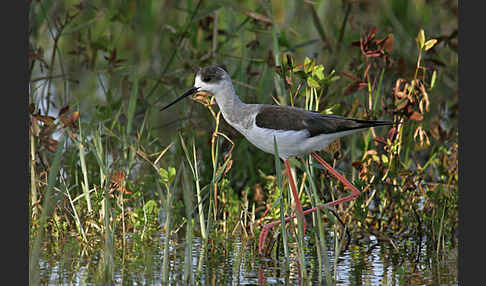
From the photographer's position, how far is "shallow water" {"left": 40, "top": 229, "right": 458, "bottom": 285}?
4.77 metres

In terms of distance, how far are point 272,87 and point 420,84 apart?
1840 mm

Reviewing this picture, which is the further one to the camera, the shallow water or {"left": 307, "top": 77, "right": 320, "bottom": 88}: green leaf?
{"left": 307, "top": 77, "right": 320, "bottom": 88}: green leaf

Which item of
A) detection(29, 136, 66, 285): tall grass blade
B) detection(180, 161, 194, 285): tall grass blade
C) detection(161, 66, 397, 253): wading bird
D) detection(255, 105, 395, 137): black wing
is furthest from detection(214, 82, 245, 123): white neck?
detection(29, 136, 66, 285): tall grass blade

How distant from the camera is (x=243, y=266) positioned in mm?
5156

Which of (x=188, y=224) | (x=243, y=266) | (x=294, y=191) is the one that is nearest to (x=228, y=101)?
(x=294, y=191)

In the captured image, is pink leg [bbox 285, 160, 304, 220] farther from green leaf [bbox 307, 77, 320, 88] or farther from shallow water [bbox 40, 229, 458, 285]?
green leaf [bbox 307, 77, 320, 88]

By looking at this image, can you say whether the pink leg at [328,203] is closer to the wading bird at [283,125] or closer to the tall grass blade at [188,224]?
the wading bird at [283,125]

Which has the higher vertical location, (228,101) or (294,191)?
(228,101)

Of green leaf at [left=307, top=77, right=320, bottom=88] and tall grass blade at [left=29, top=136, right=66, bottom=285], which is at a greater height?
green leaf at [left=307, top=77, right=320, bottom=88]

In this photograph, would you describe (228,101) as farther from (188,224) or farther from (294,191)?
(188,224)

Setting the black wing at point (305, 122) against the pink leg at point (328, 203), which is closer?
the black wing at point (305, 122)

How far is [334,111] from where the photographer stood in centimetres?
647

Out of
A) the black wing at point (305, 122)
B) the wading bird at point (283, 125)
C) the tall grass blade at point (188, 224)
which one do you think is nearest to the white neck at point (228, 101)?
the wading bird at point (283, 125)

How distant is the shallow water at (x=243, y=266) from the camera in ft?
15.6
